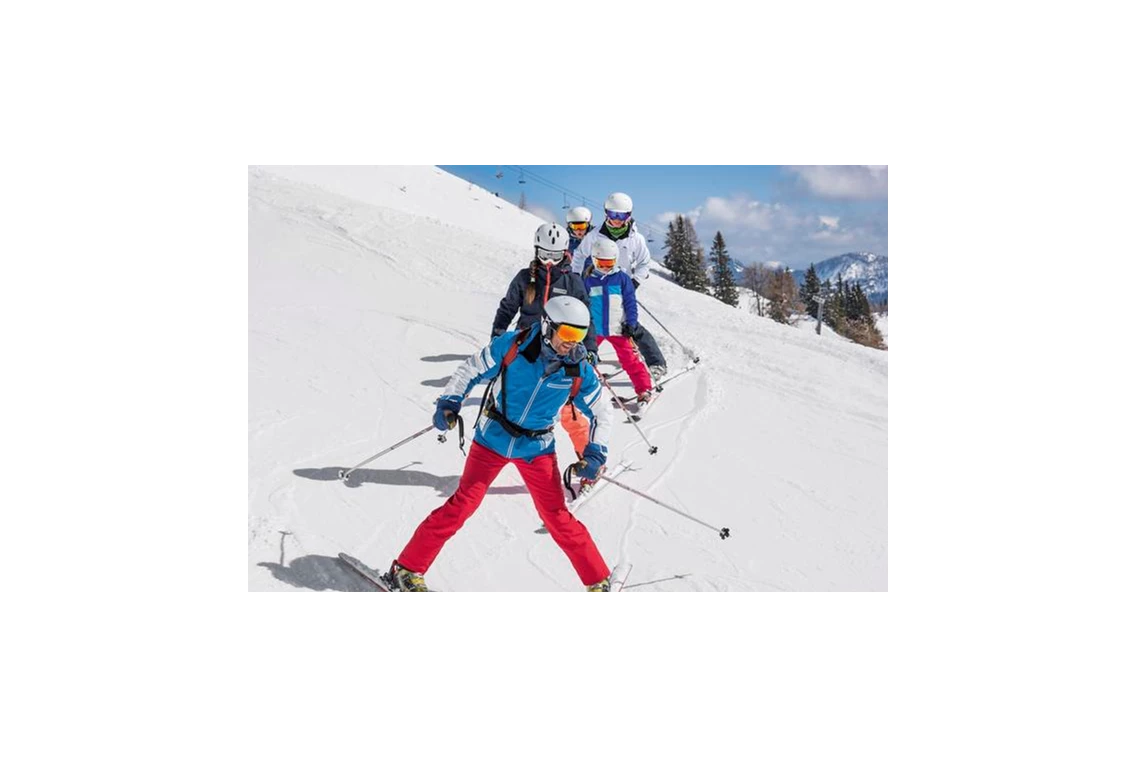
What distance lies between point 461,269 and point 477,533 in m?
9.70

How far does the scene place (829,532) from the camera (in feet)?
20.4

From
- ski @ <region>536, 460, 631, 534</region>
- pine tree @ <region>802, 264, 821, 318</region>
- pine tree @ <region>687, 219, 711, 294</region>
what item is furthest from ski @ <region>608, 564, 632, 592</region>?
pine tree @ <region>802, 264, 821, 318</region>

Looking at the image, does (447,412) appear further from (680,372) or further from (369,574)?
(680,372)

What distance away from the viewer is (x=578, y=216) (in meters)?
9.10

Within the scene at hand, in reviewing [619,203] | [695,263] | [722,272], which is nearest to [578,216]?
[619,203]

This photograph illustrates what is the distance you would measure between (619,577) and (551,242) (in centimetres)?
340

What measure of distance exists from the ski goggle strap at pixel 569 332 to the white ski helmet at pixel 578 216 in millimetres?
4896

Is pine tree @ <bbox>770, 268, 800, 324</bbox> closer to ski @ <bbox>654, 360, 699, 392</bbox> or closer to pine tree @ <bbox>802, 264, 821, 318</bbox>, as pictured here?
pine tree @ <bbox>802, 264, 821, 318</bbox>

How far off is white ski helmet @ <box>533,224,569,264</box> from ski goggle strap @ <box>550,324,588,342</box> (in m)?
2.83

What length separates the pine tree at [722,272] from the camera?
66500 millimetres

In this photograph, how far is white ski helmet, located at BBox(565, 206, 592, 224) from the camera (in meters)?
9.04

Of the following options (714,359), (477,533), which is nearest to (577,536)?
(477,533)

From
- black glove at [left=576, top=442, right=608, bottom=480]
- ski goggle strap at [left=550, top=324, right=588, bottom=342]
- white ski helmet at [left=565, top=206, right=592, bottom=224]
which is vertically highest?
white ski helmet at [left=565, top=206, right=592, bottom=224]

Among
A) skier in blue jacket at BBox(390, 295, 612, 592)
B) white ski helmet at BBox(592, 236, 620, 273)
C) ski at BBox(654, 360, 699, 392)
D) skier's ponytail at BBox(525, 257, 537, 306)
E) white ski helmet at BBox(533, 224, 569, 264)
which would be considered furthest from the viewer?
ski at BBox(654, 360, 699, 392)
